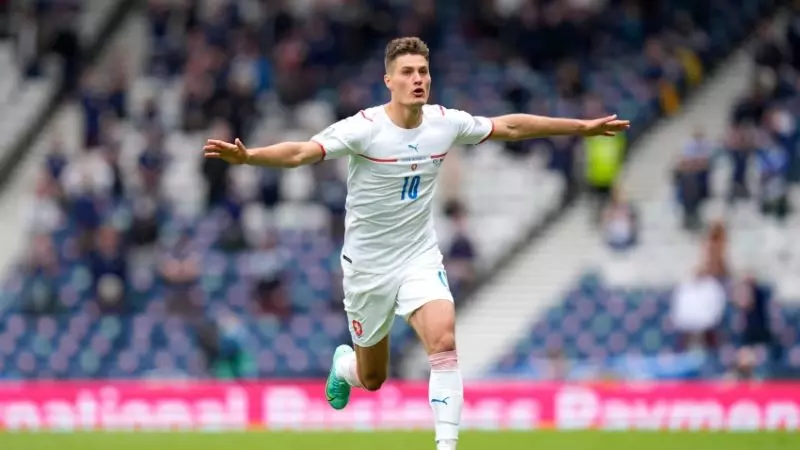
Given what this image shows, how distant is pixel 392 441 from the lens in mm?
15031

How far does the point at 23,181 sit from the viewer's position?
25.4m

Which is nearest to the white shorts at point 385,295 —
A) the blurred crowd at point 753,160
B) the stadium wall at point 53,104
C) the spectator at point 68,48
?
the blurred crowd at point 753,160

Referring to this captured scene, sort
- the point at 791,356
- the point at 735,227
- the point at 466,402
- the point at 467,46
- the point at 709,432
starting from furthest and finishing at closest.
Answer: the point at 467,46
the point at 735,227
the point at 791,356
the point at 466,402
the point at 709,432

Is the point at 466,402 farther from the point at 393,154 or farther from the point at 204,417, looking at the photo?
the point at 393,154

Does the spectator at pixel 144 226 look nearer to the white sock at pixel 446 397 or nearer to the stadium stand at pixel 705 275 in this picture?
the stadium stand at pixel 705 275

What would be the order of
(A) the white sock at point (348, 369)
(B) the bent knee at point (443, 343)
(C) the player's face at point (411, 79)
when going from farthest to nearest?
1. (A) the white sock at point (348, 369)
2. (C) the player's face at point (411, 79)
3. (B) the bent knee at point (443, 343)

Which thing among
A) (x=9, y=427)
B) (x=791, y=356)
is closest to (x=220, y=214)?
(x=9, y=427)

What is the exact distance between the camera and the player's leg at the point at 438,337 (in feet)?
31.3

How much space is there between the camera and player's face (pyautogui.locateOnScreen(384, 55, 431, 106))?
32.5 ft

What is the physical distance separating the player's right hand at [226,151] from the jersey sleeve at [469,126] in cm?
166

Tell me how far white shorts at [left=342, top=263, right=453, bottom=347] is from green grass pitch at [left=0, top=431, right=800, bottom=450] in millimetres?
3430

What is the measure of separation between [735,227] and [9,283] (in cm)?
944

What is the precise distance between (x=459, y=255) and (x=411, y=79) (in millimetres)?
12035

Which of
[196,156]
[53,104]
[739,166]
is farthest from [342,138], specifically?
[53,104]
